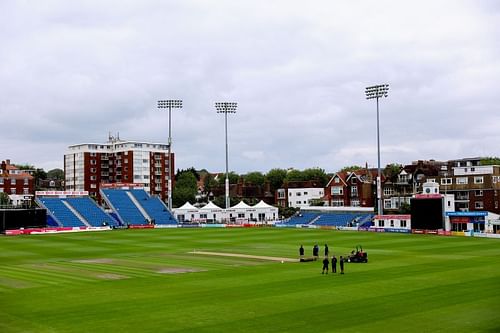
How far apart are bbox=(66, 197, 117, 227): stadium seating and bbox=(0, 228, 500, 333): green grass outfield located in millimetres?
44994

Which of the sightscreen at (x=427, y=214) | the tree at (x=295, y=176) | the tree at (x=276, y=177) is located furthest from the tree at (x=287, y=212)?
the sightscreen at (x=427, y=214)

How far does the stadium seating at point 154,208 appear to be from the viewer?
11231 cm

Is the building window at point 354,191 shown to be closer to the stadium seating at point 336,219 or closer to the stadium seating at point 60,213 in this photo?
the stadium seating at point 336,219

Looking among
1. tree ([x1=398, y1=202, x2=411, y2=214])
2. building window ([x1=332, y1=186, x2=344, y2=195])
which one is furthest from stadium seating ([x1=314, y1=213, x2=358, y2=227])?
building window ([x1=332, y1=186, x2=344, y2=195])

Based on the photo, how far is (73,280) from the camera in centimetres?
3831

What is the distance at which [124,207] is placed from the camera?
113125mm

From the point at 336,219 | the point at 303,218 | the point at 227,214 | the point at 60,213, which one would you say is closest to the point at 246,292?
the point at 336,219

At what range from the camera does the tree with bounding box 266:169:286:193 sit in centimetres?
18288

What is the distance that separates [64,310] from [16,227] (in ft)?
236

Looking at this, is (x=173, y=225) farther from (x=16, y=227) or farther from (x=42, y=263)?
(x=42, y=263)

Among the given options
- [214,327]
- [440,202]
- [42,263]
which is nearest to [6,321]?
[214,327]

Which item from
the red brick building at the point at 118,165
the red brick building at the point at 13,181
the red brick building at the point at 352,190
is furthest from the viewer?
the red brick building at the point at 118,165

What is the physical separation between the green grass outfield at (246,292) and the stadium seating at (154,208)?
52.5 meters

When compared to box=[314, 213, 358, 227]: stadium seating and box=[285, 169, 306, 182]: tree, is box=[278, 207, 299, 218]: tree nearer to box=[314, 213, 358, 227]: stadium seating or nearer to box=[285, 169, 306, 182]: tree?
box=[314, 213, 358, 227]: stadium seating
